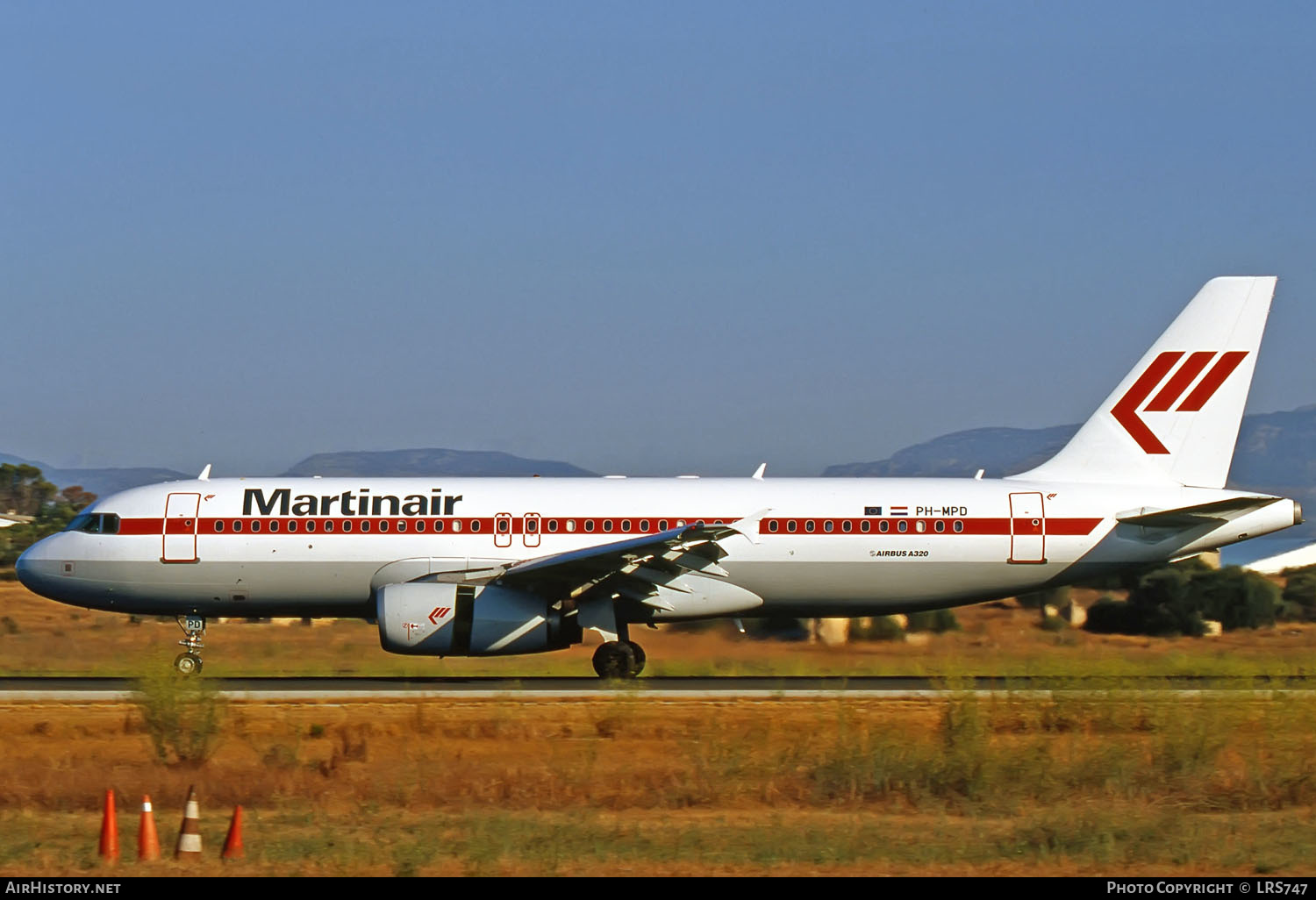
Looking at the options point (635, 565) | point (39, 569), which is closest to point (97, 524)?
point (39, 569)

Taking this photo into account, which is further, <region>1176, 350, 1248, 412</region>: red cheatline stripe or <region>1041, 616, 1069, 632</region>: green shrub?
<region>1041, 616, 1069, 632</region>: green shrub

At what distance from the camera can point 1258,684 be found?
929 inches

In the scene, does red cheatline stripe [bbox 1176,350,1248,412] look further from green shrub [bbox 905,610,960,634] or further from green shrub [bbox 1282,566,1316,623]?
green shrub [bbox 1282,566,1316,623]

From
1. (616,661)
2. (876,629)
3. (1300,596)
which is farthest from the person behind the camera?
(1300,596)

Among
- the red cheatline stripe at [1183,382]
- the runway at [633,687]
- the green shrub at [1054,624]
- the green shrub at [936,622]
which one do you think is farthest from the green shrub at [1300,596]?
the runway at [633,687]

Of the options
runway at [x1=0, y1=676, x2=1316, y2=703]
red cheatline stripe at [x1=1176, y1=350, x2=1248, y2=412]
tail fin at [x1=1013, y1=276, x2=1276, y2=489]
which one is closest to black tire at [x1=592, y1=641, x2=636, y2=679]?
runway at [x1=0, y1=676, x2=1316, y2=703]

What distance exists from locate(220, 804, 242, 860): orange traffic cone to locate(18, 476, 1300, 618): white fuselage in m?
13.5

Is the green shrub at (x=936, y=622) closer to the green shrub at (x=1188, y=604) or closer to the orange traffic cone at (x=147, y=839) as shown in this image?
the green shrub at (x=1188, y=604)

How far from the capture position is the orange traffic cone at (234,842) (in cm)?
1271

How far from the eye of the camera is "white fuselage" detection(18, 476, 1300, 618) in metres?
26.4

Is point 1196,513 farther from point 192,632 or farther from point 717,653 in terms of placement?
point 192,632

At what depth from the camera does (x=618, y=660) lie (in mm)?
25812

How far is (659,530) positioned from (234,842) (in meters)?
14.2
